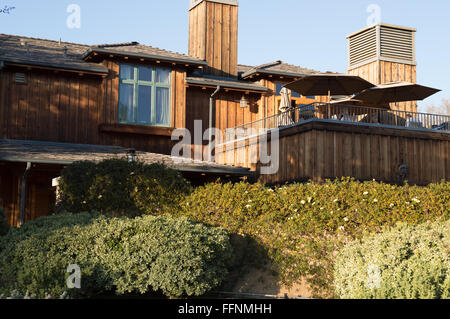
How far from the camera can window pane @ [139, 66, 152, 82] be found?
20.5 m

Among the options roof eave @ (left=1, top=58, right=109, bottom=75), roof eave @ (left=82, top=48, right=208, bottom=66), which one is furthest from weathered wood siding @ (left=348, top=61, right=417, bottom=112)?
roof eave @ (left=1, top=58, right=109, bottom=75)

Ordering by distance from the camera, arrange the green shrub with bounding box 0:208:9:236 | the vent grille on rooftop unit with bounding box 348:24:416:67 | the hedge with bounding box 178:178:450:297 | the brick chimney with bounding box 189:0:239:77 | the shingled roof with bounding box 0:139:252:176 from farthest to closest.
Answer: the vent grille on rooftop unit with bounding box 348:24:416:67
the brick chimney with bounding box 189:0:239:77
the shingled roof with bounding box 0:139:252:176
the green shrub with bounding box 0:208:9:236
the hedge with bounding box 178:178:450:297

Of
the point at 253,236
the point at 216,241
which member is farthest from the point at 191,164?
the point at 216,241

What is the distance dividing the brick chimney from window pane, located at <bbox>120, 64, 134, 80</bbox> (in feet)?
11.6

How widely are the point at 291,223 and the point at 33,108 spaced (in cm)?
1127

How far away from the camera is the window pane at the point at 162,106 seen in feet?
67.7

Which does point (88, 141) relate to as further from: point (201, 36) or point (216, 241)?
point (216, 241)

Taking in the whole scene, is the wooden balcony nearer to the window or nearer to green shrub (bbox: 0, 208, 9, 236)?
the window

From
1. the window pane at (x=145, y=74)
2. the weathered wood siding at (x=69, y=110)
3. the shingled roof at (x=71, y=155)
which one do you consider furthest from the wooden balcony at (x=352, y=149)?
the window pane at (x=145, y=74)

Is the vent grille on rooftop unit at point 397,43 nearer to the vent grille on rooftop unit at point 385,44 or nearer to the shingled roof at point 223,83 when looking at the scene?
the vent grille on rooftop unit at point 385,44

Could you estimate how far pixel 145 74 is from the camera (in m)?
20.6

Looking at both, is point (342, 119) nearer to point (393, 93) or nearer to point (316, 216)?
point (393, 93)

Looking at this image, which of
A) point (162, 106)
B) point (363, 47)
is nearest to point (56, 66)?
point (162, 106)

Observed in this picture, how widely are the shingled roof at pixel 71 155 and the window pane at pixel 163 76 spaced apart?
3139mm
